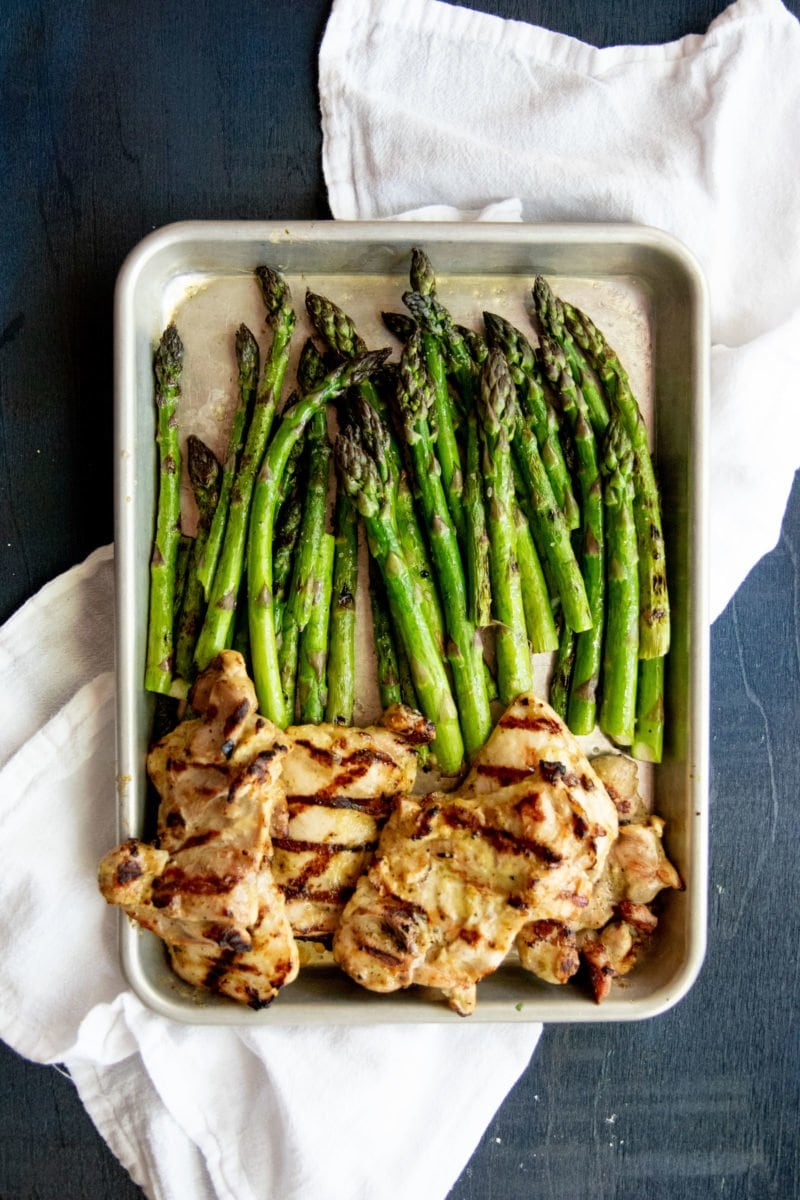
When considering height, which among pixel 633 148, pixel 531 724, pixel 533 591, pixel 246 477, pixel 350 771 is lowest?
pixel 350 771

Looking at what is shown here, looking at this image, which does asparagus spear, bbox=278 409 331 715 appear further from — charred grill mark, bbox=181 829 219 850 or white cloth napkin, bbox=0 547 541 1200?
white cloth napkin, bbox=0 547 541 1200

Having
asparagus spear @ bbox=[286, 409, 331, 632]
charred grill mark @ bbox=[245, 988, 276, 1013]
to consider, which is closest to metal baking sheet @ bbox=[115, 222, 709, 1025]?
charred grill mark @ bbox=[245, 988, 276, 1013]

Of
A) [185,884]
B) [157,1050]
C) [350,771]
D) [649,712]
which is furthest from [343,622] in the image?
[157,1050]

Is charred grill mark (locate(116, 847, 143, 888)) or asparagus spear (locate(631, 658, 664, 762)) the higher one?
asparagus spear (locate(631, 658, 664, 762))

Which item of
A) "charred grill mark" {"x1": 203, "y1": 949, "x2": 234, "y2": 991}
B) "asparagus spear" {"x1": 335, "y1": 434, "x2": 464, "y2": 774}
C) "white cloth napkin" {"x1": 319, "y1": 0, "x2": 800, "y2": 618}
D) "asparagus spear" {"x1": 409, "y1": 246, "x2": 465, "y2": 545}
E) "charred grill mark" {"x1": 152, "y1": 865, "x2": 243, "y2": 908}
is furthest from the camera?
"white cloth napkin" {"x1": 319, "y1": 0, "x2": 800, "y2": 618}

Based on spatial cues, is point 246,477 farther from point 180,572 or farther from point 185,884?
point 185,884

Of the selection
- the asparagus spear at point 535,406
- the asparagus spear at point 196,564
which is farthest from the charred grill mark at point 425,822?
the asparagus spear at point 535,406

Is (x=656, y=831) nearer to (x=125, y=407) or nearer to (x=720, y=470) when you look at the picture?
(x=720, y=470)
